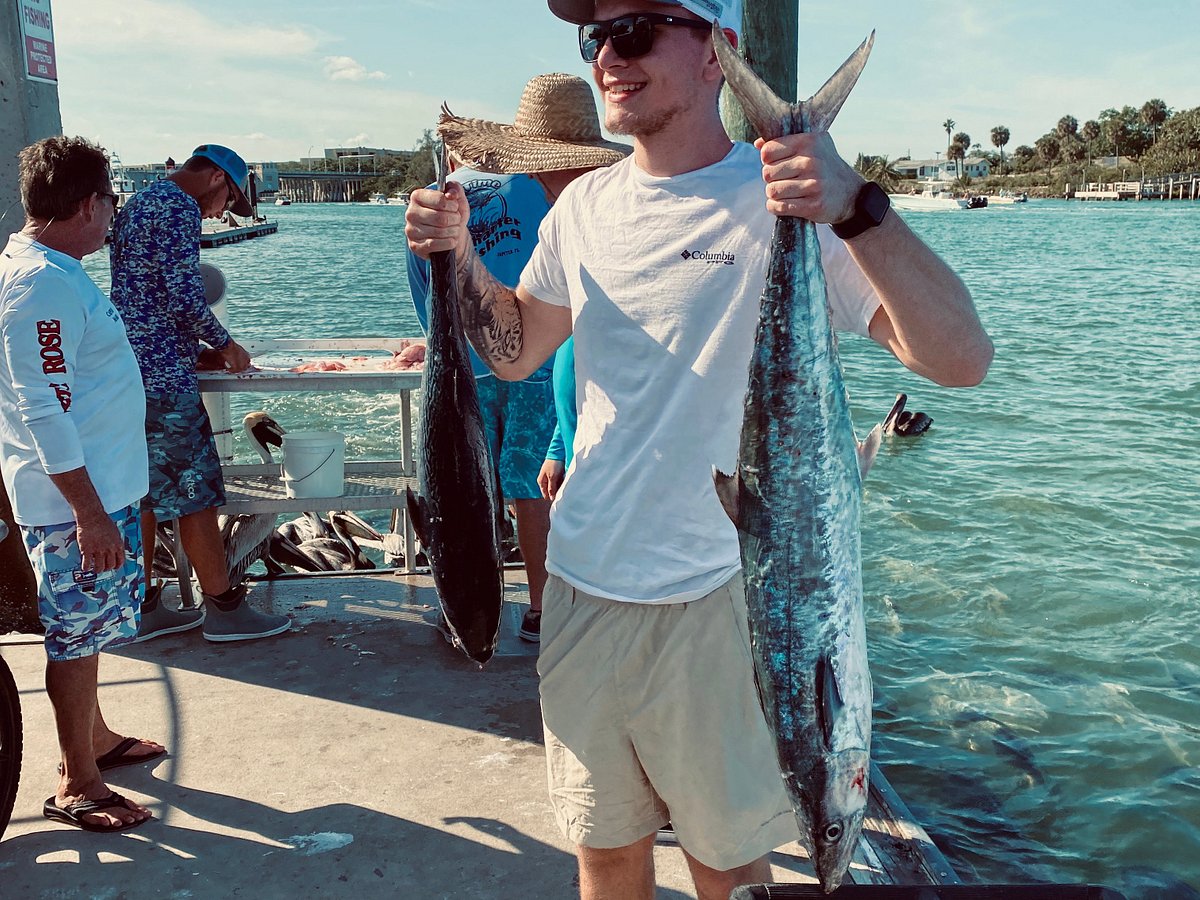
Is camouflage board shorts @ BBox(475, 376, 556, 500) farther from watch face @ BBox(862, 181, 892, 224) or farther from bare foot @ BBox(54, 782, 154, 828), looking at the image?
watch face @ BBox(862, 181, 892, 224)

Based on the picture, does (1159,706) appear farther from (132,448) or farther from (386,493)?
(132,448)

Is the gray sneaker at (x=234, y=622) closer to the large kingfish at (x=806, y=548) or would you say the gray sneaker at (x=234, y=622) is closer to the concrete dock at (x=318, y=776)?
the concrete dock at (x=318, y=776)

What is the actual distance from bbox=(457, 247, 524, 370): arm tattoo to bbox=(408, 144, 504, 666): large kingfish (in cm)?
5

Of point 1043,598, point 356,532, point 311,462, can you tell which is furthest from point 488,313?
point 1043,598

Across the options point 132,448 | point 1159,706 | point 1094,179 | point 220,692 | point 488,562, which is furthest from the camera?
point 1094,179

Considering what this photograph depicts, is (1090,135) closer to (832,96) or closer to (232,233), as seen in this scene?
(232,233)

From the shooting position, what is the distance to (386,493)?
5176 mm

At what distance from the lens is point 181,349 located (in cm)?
445

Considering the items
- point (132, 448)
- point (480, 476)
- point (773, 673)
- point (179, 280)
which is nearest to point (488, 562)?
point (480, 476)

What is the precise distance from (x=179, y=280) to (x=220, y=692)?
5.63 feet

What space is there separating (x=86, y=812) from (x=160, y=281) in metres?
2.16

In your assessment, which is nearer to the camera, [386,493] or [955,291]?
[955,291]

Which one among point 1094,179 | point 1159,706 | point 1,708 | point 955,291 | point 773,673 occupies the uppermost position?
point 1094,179

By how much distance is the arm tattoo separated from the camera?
223cm
